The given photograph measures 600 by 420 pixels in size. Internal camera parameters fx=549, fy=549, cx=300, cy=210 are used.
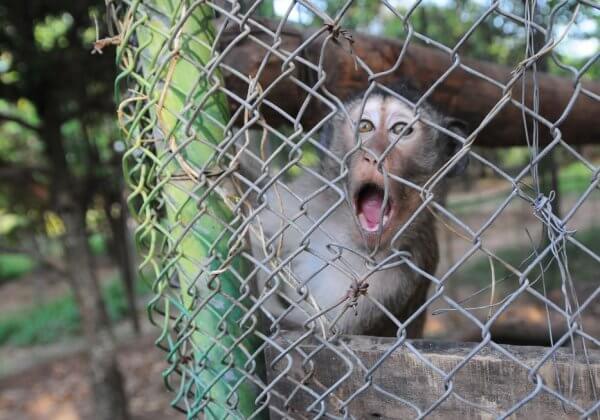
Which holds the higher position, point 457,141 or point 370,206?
point 457,141

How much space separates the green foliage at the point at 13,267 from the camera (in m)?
11.6

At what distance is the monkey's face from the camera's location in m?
1.86

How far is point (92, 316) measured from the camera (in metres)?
4.48

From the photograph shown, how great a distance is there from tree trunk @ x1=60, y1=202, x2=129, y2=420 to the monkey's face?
2917mm

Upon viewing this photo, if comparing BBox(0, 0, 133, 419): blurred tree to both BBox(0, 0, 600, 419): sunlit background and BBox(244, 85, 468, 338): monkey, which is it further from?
BBox(244, 85, 468, 338): monkey

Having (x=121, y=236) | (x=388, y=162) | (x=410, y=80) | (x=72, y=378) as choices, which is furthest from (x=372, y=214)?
(x=72, y=378)

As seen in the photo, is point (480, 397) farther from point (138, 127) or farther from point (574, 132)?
point (574, 132)

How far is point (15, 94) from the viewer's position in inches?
164

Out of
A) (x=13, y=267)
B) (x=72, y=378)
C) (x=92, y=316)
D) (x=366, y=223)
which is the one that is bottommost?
(x=72, y=378)

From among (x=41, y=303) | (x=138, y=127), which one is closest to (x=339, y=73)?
(x=138, y=127)

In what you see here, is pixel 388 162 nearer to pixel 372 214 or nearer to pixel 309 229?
pixel 372 214

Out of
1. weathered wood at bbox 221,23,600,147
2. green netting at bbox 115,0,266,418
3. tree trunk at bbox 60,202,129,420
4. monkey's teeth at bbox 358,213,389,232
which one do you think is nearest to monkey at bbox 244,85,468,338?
monkey's teeth at bbox 358,213,389,232

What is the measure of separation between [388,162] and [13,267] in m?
12.0

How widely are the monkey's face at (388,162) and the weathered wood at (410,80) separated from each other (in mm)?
244
